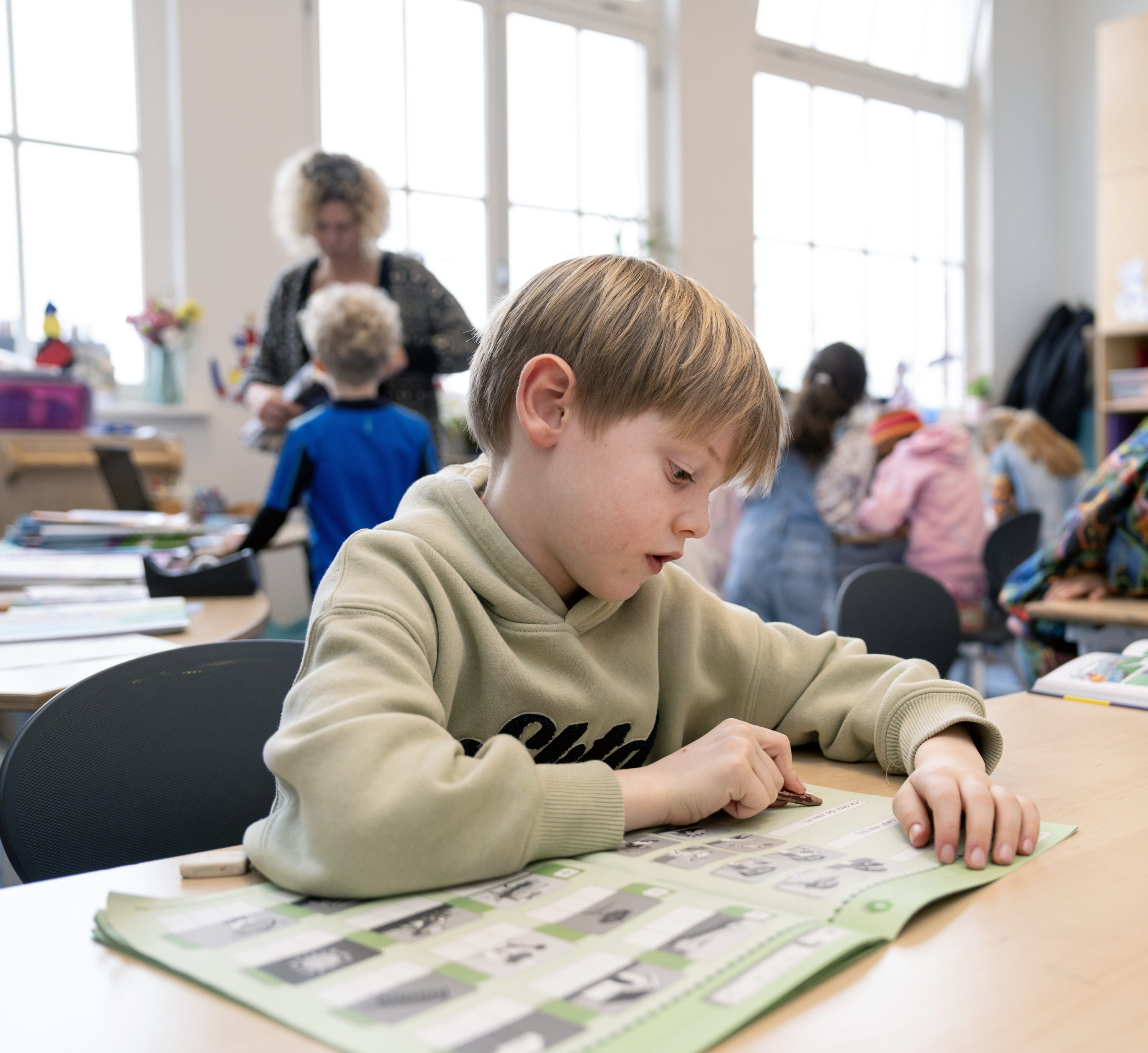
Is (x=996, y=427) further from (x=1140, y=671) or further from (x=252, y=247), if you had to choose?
(x=1140, y=671)

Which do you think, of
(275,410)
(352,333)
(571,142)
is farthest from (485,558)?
(571,142)

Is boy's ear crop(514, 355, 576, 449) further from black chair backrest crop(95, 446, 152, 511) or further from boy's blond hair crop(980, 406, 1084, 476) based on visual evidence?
boy's blond hair crop(980, 406, 1084, 476)

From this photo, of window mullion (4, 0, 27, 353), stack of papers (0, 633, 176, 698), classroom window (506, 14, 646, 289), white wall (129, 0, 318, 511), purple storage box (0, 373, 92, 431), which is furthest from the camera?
classroom window (506, 14, 646, 289)

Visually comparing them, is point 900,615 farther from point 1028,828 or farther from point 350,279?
point 350,279

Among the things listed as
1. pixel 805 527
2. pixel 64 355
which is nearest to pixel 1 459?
pixel 64 355

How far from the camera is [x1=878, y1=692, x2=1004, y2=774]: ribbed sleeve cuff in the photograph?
86 cm

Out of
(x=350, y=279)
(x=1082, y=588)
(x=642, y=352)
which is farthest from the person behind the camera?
(x=350, y=279)

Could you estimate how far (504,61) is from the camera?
16.3 feet

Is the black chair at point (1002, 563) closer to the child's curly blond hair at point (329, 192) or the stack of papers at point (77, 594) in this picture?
the child's curly blond hair at point (329, 192)

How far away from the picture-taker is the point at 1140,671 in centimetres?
121

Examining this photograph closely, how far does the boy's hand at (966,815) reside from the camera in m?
0.67

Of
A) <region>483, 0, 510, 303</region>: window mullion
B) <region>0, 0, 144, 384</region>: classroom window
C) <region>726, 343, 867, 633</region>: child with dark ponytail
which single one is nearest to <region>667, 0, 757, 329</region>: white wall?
<region>483, 0, 510, 303</region>: window mullion

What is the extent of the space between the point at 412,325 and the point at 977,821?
2.26 metres

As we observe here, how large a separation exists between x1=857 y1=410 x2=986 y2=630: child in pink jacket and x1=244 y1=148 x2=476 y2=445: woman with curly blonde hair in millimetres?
1718
